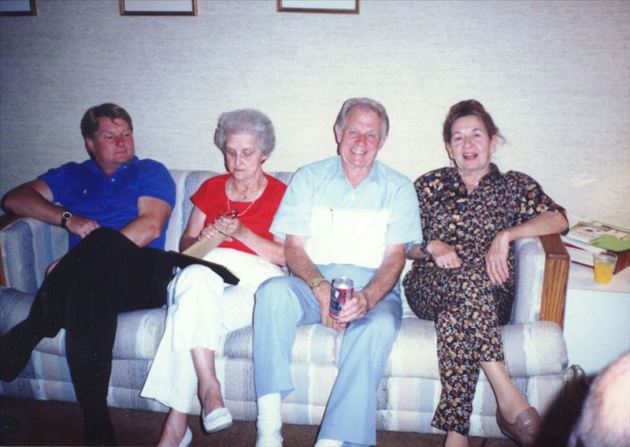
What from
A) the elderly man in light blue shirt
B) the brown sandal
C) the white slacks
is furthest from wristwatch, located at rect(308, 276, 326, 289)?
the brown sandal

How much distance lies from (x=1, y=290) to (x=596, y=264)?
2.62m

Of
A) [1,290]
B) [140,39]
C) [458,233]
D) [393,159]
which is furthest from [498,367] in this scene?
[140,39]

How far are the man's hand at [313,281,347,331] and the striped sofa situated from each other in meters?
0.03

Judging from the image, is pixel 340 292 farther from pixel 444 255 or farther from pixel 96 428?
pixel 96 428

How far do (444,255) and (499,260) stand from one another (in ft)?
0.73

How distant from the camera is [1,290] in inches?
73.9

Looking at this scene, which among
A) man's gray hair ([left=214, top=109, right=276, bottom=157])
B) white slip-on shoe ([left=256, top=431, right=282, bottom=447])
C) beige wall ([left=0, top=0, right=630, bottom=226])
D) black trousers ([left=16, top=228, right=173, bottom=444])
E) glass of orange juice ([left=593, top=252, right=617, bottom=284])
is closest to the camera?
white slip-on shoe ([left=256, top=431, right=282, bottom=447])

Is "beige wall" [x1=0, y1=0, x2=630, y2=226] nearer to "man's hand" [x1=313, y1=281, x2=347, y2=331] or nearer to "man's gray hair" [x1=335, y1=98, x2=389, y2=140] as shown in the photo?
"man's gray hair" [x1=335, y1=98, x2=389, y2=140]

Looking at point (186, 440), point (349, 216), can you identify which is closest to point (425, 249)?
point (349, 216)

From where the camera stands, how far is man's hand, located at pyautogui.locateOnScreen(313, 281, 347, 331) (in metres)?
1.70

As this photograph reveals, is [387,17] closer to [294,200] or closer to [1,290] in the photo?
[294,200]

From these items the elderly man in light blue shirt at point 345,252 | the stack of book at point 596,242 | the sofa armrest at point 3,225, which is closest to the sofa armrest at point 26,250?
the sofa armrest at point 3,225

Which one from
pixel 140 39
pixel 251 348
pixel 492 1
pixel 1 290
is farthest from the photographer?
pixel 140 39

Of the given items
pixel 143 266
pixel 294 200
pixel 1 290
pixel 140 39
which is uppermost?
pixel 140 39
